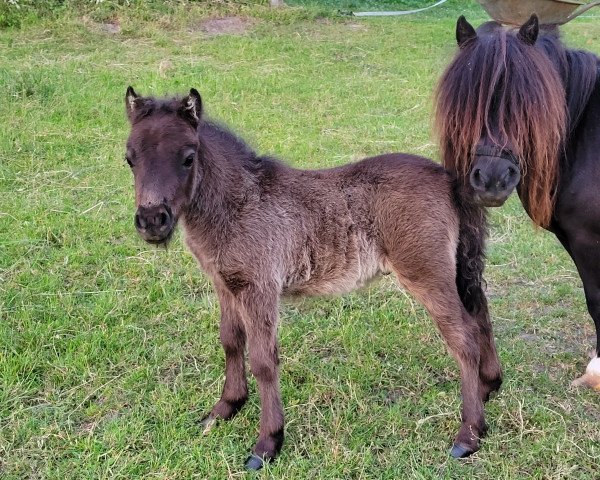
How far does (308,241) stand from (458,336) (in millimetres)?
855

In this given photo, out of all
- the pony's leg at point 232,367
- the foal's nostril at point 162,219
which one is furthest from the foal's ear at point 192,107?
the pony's leg at point 232,367

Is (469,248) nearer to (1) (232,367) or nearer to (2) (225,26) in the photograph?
(1) (232,367)

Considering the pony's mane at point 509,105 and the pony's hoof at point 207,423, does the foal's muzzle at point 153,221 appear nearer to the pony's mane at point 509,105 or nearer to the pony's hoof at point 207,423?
the pony's hoof at point 207,423

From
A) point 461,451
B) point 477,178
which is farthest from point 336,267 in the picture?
point 461,451

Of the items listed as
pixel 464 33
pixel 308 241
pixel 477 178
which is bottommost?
pixel 308 241

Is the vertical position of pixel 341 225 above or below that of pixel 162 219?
below

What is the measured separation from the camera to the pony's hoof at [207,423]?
3.11 meters

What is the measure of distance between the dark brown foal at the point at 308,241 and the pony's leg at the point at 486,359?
12 millimetres

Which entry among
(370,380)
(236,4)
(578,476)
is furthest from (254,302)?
(236,4)

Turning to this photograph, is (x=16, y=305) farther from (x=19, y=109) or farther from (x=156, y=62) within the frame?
(x=156, y=62)

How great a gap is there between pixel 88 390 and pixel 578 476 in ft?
8.07

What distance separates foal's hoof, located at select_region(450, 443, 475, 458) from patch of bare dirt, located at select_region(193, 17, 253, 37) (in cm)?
1051

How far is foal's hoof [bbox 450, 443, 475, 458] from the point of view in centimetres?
297

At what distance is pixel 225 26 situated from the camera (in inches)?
496
